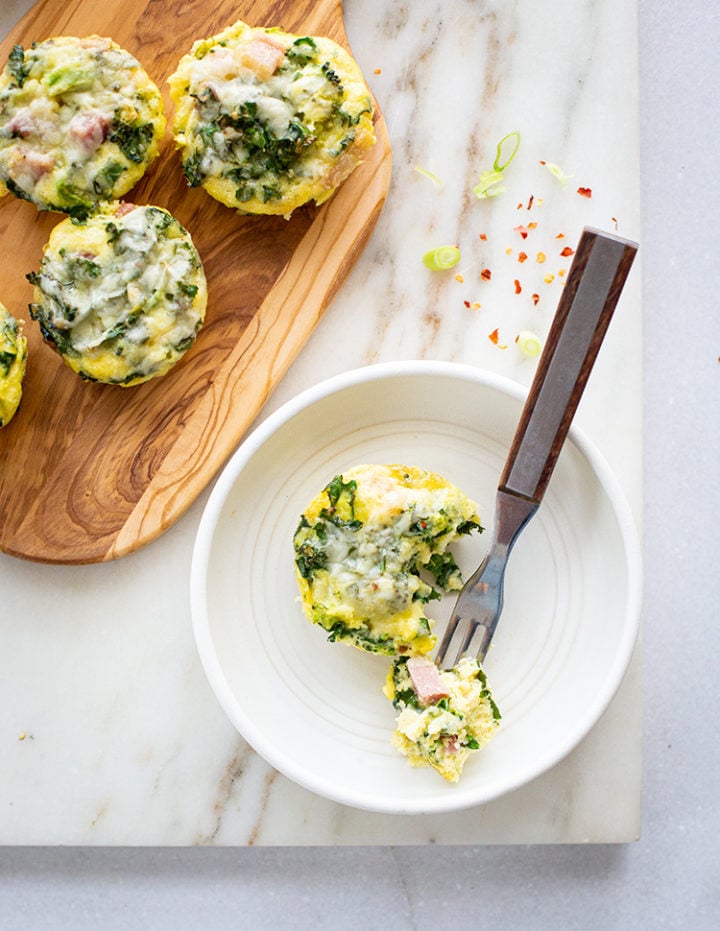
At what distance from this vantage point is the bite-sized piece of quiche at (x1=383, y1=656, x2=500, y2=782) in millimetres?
2172

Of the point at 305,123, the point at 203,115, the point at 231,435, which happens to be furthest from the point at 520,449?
the point at 203,115

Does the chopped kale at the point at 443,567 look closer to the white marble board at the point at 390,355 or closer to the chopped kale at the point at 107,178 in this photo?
the white marble board at the point at 390,355

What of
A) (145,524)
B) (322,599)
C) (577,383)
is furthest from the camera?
(145,524)

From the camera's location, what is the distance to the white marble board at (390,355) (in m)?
2.45

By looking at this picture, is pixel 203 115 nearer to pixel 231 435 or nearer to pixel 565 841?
pixel 231 435

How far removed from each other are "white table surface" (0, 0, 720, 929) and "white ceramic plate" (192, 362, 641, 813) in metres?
0.39

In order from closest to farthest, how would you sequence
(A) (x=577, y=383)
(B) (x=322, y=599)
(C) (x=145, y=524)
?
(A) (x=577, y=383) → (B) (x=322, y=599) → (C) (x=145, y=524)

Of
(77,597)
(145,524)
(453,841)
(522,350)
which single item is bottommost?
(453,841)

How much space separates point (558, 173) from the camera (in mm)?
2443

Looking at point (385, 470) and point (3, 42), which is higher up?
point (3, 42)

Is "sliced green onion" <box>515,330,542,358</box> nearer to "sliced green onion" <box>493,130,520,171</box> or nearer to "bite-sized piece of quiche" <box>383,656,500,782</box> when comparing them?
"sliced green onion" <box>493,130,520,171</box>

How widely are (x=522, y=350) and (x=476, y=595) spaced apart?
A: 65 centimetres

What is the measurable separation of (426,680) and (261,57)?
60.3 inches

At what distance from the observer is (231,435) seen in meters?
2.37
